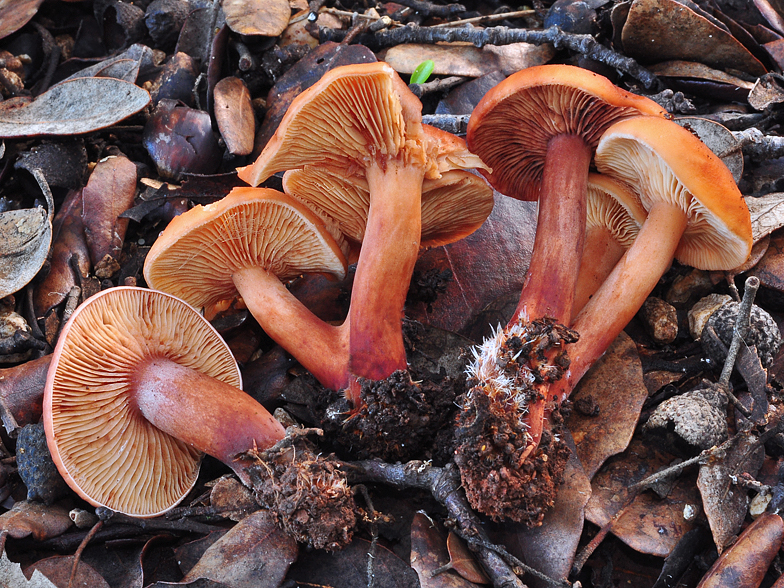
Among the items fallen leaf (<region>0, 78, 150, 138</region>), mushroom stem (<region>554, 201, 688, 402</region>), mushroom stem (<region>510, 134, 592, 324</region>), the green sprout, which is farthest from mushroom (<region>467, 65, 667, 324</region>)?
fallen leaf (<region>0, 78, 150, 138</region>)

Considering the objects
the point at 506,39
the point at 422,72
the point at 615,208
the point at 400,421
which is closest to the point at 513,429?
the point at 400,421

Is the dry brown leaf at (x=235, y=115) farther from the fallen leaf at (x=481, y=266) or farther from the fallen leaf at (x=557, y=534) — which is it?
the fallen leaf at (x=557, y=534)

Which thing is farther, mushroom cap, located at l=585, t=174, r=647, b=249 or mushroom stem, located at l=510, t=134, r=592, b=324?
mushroom cap, located at l=585, t=174, r=647, b=249

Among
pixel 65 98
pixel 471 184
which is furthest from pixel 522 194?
pixel 65 98

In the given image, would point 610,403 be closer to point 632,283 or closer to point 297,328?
point 632,283

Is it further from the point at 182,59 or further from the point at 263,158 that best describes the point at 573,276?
the point at 182,59

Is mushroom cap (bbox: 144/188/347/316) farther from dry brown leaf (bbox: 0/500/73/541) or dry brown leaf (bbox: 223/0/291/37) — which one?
dry brown leaf (bbox: 223/0/291/37)
